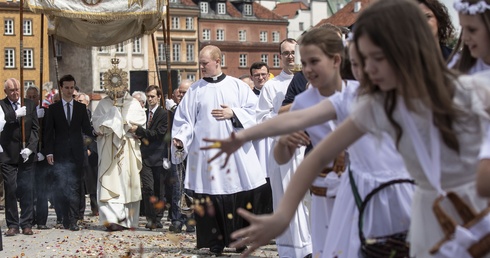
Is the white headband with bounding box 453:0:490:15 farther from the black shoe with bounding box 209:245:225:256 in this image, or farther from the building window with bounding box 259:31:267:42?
the building window with bounding box 259:31:267:42

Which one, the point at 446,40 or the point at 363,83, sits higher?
the point at 446,40

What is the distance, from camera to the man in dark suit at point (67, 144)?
50.7ft

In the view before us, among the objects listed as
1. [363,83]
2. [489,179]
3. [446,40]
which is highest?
[446,40]

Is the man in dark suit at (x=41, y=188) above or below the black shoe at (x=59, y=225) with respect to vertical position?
above

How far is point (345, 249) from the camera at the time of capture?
498 cm

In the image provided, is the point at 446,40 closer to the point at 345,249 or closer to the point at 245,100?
the point at 345,249

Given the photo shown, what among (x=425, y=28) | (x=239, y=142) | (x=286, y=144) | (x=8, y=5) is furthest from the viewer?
(x=8, y=5)

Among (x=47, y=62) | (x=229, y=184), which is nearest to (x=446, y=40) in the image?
(x=229, y=184)

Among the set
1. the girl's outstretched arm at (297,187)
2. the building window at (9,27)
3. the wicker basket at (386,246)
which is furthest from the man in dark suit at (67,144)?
the building window at (9,27)

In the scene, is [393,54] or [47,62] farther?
[47,62]

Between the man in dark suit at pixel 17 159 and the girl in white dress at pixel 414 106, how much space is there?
11526 millimetres

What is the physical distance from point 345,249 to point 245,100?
7.65 meters

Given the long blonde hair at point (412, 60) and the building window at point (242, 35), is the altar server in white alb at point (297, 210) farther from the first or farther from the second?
the building window at point (242, 35)

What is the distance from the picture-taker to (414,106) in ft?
12.1
